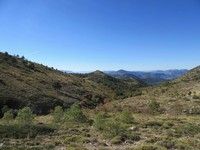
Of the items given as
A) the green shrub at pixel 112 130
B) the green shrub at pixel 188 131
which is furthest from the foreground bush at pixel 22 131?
the green shrub at pixel 188 131

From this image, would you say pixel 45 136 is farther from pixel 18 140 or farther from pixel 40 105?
pixel 40 105

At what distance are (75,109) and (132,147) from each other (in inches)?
604

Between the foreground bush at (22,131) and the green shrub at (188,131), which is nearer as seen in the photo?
the foreground bush at (22,131)

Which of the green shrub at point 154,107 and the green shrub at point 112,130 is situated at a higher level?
the green shrub at point 154,107

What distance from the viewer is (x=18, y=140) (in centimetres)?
2659

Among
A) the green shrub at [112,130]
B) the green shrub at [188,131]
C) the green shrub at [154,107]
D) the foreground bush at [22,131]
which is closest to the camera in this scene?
the foreground bush at [22,131]

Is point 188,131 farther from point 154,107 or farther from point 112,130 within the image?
point 154,107

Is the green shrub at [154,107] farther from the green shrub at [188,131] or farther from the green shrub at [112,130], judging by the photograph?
the green shrub at [112,130]

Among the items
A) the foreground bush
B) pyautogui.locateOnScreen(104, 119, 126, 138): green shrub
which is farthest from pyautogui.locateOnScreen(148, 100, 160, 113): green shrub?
the foreground bush

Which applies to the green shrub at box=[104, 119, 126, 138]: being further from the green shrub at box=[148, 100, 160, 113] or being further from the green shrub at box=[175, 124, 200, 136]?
the green shrub at box=[148, 100, 160, 113]

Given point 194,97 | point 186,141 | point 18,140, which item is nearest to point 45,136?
point 18,140

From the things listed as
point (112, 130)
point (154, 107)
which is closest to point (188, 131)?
point (112, 130)

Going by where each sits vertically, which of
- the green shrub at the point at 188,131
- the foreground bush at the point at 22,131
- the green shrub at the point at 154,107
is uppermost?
the green shrub at the point at 154,107

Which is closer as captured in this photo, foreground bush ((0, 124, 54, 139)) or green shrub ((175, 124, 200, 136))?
foreground bush ((0, 124, 54, 139))
